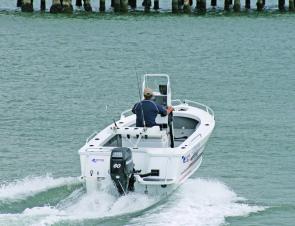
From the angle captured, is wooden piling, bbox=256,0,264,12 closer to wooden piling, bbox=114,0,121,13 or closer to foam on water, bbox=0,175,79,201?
wooden piling, bbox=114,0,121,13

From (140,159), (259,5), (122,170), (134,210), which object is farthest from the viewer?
(259,5)

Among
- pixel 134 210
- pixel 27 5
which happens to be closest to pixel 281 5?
pixel 27 5

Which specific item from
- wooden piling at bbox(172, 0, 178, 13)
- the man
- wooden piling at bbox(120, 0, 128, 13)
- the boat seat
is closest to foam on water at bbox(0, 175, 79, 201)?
the boat seat

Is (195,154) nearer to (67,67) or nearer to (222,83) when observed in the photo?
(222,83)

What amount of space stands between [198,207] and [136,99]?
566 inches

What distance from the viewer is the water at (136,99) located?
17.6m

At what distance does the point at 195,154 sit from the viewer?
63.5 feet

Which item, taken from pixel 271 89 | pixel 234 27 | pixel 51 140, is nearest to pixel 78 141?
pixel 51 140

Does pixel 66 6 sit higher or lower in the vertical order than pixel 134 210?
lower

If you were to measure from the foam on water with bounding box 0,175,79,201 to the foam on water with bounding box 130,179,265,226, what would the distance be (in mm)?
2239

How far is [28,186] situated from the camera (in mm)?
18844

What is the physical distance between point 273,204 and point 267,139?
20.5 feet

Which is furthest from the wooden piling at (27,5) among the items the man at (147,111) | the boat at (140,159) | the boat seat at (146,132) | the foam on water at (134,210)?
the foam on water at (134,210)

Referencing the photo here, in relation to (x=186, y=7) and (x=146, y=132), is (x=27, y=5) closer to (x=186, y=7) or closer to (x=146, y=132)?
(x=186, y=7)
